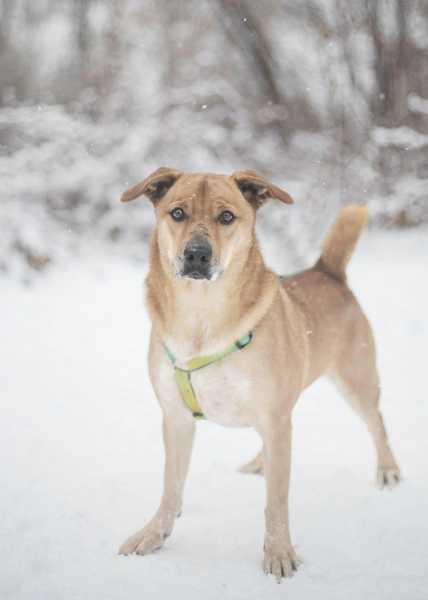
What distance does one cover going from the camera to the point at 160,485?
11.5ft

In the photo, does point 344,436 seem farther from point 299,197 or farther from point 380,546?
point 299,197

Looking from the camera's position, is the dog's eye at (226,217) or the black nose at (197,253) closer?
the black nose at (197,253)

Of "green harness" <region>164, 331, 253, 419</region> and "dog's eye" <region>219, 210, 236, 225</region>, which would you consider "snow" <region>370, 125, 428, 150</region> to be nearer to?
"dog's eye" <region>219, 210, 236, 225</region>

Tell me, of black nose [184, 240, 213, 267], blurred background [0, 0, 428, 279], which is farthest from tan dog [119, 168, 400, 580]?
blurred background [0, 0, 428, 279]

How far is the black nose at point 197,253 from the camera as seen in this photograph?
2.57 m

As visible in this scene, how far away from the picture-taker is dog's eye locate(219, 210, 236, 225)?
9.12ft

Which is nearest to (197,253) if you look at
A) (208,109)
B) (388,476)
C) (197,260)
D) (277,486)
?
(197,260)

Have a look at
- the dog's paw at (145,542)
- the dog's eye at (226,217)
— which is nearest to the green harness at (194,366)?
the dog's eye at (226,217)

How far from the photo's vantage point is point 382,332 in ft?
21.0

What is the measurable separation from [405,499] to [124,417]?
228cm

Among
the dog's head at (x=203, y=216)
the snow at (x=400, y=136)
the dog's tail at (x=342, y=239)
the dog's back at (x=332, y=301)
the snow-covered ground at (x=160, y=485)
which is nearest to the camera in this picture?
the snow-covered ground at (x=160, y=485)

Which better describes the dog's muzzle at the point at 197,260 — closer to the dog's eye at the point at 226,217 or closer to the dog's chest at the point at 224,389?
the dog's eye at the point at 226,217

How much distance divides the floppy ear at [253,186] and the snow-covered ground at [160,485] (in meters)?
1.77

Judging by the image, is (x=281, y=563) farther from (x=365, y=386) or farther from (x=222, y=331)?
(x=365, y=386)
